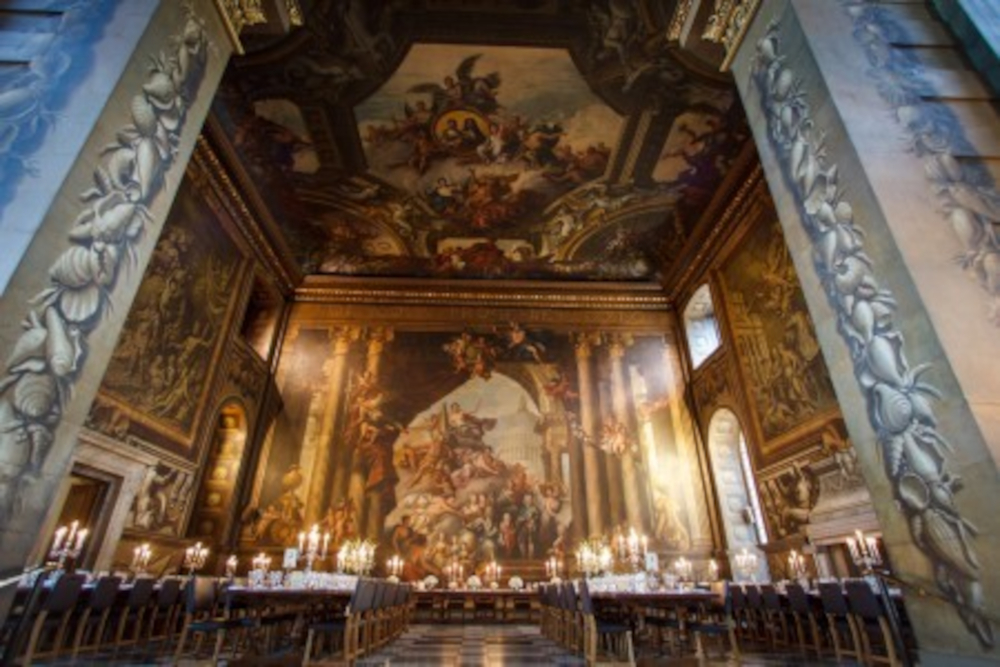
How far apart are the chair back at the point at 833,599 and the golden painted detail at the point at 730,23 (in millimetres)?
6067

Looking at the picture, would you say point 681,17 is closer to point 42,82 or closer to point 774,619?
point 42,82

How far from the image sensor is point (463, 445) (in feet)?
39.8

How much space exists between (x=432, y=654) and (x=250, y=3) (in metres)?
7.96

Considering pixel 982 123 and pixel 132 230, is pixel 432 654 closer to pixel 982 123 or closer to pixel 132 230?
pixel 132 230

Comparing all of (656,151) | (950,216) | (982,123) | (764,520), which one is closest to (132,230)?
(950,216)

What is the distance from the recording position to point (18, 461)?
2.98 meters

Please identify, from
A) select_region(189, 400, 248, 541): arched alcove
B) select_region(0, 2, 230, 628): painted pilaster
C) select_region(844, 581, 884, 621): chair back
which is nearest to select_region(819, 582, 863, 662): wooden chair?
select_region(844, 581, 884, 621): chair back

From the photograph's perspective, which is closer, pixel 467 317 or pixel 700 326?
pixel 700 326

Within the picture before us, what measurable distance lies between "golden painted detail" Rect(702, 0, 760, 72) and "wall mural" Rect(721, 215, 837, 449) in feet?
14.8

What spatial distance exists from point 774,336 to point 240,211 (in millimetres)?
11398

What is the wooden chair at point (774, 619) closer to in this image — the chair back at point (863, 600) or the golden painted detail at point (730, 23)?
the chair back at point (863, 600)

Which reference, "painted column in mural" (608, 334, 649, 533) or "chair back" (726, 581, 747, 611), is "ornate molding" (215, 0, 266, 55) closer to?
"chair back" (726, 581, 747, 611)

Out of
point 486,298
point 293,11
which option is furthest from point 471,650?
point 486,298

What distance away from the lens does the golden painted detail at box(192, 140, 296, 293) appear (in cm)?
947
